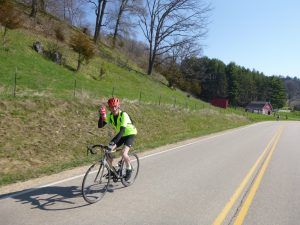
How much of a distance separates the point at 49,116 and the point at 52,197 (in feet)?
33.2

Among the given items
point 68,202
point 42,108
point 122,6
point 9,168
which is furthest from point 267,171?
point 122,6

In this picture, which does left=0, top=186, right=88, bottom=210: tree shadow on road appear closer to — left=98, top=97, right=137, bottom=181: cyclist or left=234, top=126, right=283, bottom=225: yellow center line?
left=98, top=97, right=137, bottom=181: cyclist

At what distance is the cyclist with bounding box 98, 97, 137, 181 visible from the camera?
847 centimetres

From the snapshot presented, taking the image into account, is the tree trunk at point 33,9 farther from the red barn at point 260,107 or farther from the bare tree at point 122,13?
the red barn at point 260,107

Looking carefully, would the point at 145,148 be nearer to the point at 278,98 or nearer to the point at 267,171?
the point at 267,171

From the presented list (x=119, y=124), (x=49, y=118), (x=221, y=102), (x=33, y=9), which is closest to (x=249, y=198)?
(x=119, y=124)

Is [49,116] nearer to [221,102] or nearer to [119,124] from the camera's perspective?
[119,124]

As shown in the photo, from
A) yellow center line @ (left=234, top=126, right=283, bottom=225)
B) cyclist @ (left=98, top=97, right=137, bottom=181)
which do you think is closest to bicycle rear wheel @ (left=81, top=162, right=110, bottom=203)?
cyclist @ (left=98, top=97, right=137, bottom=181)

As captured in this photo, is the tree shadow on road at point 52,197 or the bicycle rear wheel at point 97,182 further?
the bicycle rear wheel at point 97,182

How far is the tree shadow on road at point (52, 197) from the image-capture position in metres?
7.25

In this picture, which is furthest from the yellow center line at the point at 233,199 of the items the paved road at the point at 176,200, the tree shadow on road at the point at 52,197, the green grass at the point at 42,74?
the green grass at the point at 42,74

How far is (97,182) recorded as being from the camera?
8.22 meters

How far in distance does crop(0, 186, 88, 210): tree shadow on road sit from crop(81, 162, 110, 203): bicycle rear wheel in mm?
235

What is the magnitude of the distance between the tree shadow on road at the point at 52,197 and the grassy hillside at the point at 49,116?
63.7 inches
